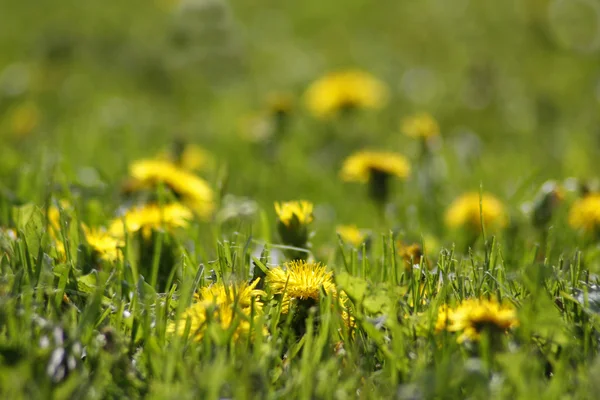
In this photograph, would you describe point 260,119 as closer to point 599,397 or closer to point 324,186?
point 324,186

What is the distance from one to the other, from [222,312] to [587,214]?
112cm

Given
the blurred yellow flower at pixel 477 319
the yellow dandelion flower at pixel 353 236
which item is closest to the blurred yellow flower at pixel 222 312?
the blurred yellow flower at pixel 477 319

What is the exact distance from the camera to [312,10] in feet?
22.9

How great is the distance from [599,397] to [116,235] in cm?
110

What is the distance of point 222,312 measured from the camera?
1246mm

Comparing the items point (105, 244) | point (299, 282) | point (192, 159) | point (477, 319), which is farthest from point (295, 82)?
point (477, 319)

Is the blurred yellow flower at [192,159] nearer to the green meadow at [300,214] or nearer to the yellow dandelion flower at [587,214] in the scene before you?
the green meadow at [300,214]

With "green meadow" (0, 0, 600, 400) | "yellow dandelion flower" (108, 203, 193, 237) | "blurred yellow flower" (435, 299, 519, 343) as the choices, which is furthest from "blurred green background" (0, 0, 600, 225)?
"blurred yellow flower" (435, 299, 519, 343)

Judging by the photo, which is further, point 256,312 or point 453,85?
point 453,85

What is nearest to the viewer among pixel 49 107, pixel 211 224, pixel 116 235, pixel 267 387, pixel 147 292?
pixel 267 387

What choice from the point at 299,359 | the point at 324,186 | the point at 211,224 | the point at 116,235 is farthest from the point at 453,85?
the point at 299,359

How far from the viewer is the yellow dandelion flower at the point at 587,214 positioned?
192 centimetres

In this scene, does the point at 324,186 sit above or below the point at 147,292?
below

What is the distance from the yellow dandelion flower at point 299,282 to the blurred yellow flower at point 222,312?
0.05 metres
